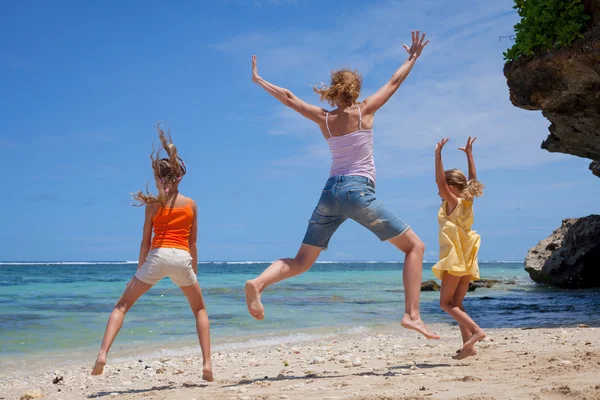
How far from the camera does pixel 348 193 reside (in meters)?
5.26

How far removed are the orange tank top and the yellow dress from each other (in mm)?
2533

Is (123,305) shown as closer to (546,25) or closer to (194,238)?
(194,238)

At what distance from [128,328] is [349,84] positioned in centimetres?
855

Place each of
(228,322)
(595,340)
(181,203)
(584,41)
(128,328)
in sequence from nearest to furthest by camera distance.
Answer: (181,203)
(595,340)
(584,41)
(128,328)
(228,322)

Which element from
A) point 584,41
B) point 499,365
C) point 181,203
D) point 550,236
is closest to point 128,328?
point 181,203

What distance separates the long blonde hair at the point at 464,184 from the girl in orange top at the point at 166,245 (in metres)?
2.72

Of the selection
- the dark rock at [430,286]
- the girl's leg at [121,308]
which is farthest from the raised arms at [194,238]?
the dark rock at [430,286]

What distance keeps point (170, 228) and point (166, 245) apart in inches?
6.4

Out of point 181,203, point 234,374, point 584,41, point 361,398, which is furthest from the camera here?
point 584,41

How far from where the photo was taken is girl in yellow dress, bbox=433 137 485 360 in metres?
6.09

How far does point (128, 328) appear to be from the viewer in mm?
12203

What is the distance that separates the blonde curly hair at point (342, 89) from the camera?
556cm

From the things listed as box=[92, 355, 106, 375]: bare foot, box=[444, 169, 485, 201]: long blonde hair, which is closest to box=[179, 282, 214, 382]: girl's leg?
box=[92, 355, 106, 375]: bare foot

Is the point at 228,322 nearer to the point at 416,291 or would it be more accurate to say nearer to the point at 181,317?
the point at 181,317
